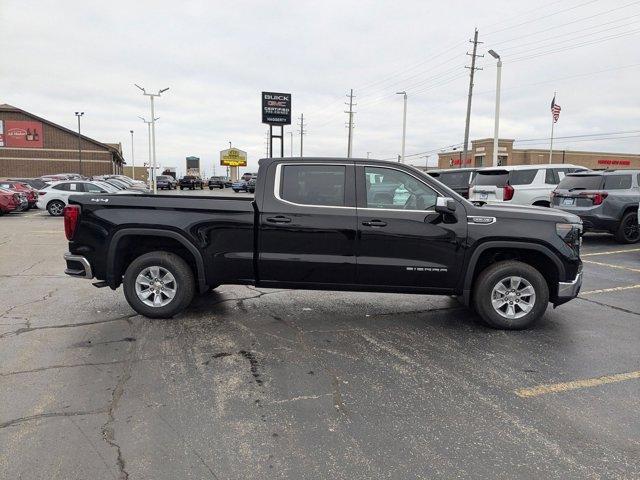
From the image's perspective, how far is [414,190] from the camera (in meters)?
5.45

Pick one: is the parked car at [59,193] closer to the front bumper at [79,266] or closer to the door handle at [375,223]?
the front bumper at [79,266]

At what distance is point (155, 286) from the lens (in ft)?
18.8

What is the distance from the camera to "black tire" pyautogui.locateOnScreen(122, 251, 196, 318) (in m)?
5.65

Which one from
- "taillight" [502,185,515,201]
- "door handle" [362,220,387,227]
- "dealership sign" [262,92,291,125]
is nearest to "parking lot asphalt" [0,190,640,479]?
"door handle" [362,220,387,227]

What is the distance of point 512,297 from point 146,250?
4.32 m

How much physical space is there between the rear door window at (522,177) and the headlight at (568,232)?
9.26 metres

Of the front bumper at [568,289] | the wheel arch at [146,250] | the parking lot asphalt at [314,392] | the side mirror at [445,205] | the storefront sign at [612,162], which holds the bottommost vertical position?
the parking lot asphalt at [314,392]

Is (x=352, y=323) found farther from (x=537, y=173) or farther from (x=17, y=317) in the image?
(x=537, y=173)

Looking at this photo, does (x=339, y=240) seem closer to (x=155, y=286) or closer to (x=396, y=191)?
(x=396, y=191)

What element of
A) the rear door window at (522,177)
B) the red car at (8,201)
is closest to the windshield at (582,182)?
the rear door window at (522,177)

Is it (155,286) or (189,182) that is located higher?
(189,182)

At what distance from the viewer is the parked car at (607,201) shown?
466 inches

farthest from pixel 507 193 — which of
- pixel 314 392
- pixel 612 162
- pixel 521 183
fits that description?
pixel 612 162

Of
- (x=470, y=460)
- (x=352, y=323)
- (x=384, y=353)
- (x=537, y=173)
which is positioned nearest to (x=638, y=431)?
(x=470, y=460)
